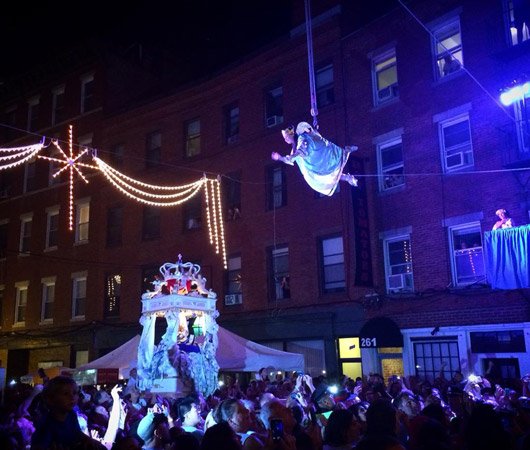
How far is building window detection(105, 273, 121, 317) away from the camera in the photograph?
2770 cm

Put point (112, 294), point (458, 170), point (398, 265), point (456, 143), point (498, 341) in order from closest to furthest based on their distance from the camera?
1. point (498, 341)
2. point (458, 170)
3. point (456, 143)
4. point (398, 265)
5. point (112, 294)

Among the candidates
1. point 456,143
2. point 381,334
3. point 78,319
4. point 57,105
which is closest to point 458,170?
point 456,143

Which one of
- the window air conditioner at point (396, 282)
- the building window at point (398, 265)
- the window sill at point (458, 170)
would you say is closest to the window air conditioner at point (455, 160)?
the window sill at point (458, 170)

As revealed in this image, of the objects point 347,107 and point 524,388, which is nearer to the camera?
point 524,388

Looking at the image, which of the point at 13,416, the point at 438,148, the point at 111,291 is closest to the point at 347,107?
the point at 438,148

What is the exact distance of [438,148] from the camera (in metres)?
18.6

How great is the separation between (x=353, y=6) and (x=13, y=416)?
19728 mm

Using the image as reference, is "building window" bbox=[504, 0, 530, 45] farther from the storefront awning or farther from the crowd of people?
the crowd of people

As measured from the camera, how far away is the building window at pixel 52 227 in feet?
102

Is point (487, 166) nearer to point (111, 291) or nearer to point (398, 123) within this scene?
point (398, 123)

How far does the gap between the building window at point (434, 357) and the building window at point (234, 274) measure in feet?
27.1

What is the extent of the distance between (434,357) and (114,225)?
17.6 metres

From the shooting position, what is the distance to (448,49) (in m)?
19.0

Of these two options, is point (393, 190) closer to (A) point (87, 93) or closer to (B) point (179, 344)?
(B) point (179, 344)
